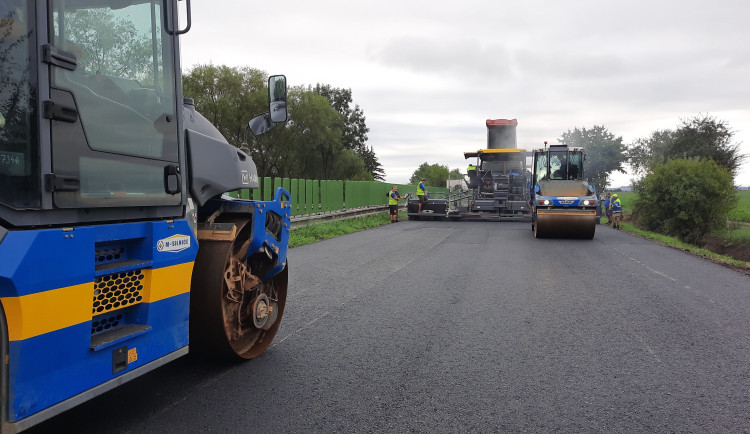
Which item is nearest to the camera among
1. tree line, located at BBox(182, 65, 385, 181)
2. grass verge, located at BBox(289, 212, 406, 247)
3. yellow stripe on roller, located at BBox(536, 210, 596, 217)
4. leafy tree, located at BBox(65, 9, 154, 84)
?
Answer: leafy tree, located at BBox(65, 9, 154, 84)

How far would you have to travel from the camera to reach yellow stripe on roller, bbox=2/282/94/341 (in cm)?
209

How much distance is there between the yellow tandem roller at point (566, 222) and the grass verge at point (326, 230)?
6120 millimetres

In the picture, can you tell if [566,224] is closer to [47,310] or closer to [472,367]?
[472,367]

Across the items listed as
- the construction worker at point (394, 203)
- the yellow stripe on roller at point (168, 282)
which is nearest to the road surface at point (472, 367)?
the yellow stripe on roller at point (168, 282)

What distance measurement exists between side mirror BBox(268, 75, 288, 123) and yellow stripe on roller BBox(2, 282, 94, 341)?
6.39 ft

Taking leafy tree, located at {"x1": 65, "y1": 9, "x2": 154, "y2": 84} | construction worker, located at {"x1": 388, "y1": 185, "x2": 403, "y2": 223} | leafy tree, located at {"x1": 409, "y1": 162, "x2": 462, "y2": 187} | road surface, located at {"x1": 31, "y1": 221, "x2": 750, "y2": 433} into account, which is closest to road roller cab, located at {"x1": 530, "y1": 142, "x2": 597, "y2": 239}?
road surface, located at {"x1": 31, "y1": 221, "x2": 750, "y2": 433}

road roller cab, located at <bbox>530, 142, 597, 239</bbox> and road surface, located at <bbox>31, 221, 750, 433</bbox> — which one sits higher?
road roller cab, located at <bbox>530, 142, 597, 239</bbox>

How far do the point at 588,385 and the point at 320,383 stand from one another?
1.92 metres

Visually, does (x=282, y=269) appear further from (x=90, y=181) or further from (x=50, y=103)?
(x=50, y=103)

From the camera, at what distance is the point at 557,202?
15008 mm

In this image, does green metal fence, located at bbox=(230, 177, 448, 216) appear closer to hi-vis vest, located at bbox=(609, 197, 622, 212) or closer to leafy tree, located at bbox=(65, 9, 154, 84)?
leafy tree, located at bbox=(65, 9, 154, 84)

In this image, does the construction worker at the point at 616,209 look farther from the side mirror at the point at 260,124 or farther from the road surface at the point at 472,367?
the side mirror at the point at 260,124

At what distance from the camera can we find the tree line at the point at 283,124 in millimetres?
34938

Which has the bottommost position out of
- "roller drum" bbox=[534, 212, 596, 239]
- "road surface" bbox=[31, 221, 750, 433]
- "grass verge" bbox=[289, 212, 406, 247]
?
"road surface" bbox=[31, 221, 750, 433]
